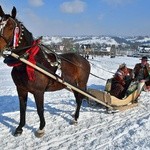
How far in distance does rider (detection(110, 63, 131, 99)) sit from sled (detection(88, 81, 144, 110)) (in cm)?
39

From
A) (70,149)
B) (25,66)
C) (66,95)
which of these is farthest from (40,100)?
(66,95)

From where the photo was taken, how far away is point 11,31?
5.53 meters

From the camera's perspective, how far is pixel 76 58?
24.6 ft

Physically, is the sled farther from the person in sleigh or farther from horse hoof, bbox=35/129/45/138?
horse hoof, bbox=35/129/45/138

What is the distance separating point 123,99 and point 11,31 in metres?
3.93

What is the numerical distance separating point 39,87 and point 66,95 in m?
4.72

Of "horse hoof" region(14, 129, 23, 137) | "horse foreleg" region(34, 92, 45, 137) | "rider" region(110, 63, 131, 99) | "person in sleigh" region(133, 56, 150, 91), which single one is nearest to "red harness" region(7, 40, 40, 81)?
"horse foreleg" region(34, 92, 45, 137)

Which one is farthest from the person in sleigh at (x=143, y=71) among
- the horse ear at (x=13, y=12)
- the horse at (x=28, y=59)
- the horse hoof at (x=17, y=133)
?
the horse ear at (x=13, y=12)

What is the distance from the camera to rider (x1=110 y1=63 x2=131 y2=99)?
346 inches

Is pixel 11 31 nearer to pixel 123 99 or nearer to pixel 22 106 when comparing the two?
pixel 22 106

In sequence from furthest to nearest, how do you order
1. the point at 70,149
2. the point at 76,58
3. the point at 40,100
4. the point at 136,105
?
the point at 136,105 < the point at 76,58 < the point at 40,100 < the point at 70,149

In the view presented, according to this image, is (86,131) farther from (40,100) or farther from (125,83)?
(125,83)

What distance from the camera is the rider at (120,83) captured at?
878cm

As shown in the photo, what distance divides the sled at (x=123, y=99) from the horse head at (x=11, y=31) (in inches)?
117
